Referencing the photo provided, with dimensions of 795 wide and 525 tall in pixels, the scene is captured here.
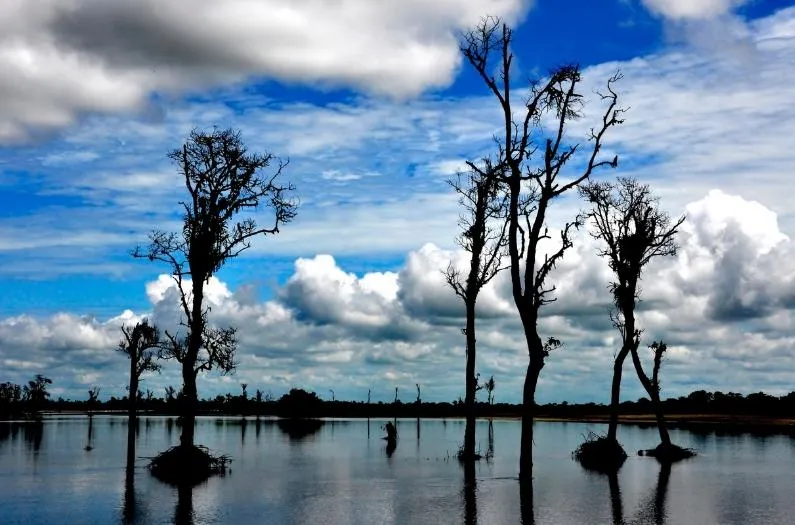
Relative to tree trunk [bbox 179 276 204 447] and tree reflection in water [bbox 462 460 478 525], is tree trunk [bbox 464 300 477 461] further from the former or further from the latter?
tree trunk [bbox 179 276 204 447]

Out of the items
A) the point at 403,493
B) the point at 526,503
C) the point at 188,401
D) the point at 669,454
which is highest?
the point at 188,401

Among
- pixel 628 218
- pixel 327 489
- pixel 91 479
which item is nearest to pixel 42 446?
pixel 91 479

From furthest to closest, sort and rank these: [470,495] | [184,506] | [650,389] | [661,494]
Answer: [650,389] < [661,494] < [470,495] < [184,506]

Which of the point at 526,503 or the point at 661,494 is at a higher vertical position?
the point at 526,503

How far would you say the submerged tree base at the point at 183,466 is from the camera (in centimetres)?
3925

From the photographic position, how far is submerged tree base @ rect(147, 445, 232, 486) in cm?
3925

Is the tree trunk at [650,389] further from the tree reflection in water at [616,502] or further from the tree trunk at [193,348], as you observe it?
the tree trunk at [193,348]

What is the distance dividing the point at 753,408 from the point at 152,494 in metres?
141

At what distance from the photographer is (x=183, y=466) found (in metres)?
39.4

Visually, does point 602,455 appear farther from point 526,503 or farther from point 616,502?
point 526,503

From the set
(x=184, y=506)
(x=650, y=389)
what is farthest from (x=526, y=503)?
(x=650, y=389)

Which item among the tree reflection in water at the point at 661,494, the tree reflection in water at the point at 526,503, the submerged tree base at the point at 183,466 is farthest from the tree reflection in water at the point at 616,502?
the submerged tree base at the point at 183,466

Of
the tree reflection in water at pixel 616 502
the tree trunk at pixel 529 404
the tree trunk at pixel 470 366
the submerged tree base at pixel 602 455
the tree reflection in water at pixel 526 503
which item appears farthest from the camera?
the submerged tree base at pixel 602 455

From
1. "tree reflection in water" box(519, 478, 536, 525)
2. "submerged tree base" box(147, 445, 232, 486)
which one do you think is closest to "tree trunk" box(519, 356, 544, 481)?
"tree reflection in water" box(519, 478, 536, 525)
